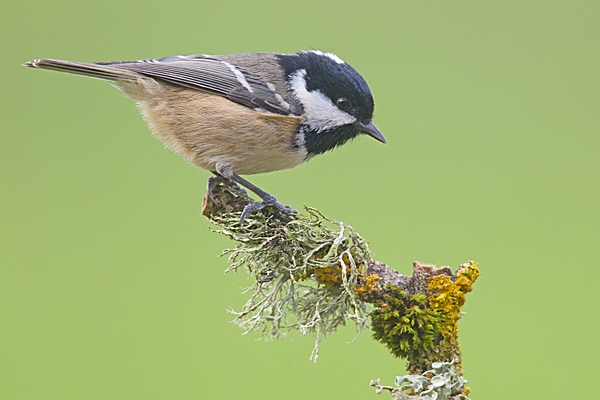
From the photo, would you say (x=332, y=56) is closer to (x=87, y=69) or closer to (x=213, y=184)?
(x=213, y=184)

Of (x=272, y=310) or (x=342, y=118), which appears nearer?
(x=272, y=310)

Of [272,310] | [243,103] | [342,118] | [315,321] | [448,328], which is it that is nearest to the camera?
[448,328]

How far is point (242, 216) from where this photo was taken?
80.8 inches

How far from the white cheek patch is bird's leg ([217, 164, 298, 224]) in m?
0.39

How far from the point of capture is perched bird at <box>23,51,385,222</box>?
257 centimetres

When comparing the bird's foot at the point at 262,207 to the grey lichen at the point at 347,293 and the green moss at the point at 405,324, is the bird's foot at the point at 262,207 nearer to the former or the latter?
the grey lichen at the point at 347,293

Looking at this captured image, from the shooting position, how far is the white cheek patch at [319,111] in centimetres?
257


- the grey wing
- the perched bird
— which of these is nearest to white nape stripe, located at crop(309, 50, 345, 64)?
the perched bird

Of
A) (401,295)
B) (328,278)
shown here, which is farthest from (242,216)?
(401,295)

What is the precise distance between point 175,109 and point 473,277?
5.54 ft

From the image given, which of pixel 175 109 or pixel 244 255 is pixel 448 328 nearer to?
→ pixel 244 255

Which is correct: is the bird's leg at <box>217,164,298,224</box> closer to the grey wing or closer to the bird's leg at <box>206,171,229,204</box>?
the bird's leg at <box>206,171,229,204</box>

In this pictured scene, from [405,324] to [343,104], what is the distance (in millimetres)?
1183

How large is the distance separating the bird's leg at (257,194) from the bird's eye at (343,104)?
51 centimetres
